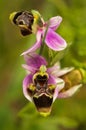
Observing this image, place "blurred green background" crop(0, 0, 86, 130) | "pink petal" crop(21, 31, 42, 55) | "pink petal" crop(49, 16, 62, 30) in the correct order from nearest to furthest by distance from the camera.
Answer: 1. "pink petal" crop(21, 31, 42, 55)
2. "pink petal" crop(49, 16, 62, 30)
3. "blurred green background" crop(0, 0, 86, 130)

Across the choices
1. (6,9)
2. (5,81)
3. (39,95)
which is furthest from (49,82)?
(5,81)

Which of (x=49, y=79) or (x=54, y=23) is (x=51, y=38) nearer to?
(x=54, y=23)

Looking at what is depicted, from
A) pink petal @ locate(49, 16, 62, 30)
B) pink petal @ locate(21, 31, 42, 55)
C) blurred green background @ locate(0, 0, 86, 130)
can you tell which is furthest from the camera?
blurred green background @ locate(0, 0, 86, 130)

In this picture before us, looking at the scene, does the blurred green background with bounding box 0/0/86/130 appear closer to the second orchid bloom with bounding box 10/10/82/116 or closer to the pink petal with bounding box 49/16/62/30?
the second orchid bloom with bounding box 10/10/82/116

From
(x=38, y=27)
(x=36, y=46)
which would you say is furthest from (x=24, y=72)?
(x=36, y=46)

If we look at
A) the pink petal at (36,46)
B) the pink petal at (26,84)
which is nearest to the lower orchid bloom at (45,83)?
the pink petal at (26,84)

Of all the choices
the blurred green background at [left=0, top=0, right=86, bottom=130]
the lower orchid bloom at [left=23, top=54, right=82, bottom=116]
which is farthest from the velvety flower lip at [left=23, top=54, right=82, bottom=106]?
the blurred green background at [left=0, top=0, right=86, bottom=130]

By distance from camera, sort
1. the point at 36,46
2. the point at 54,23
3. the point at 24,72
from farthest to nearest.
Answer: the point at 24,72 → the point at 54,23 → the point at 36,46

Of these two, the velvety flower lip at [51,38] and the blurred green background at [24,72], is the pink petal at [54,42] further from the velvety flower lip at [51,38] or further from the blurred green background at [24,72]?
the blurred green background at [24,72]
